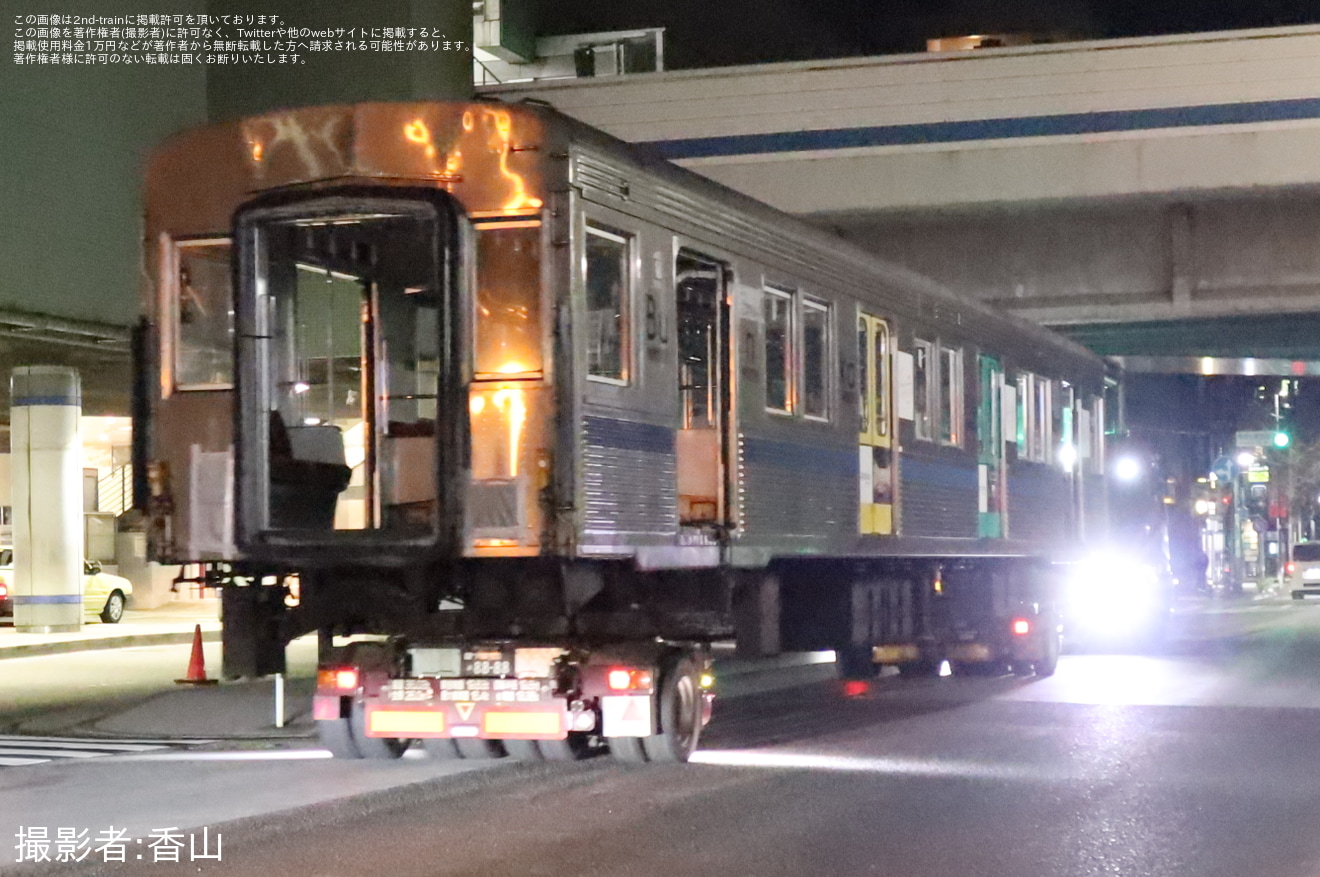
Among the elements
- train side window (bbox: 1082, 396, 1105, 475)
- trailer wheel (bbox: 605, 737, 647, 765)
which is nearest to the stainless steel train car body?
trailer wheel (bbox: 605, 737, 647, 765)

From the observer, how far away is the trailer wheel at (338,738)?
12555 mm

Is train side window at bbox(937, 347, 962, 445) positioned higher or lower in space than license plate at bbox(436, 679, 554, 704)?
higher

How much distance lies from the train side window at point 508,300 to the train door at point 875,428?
4700 millimetres

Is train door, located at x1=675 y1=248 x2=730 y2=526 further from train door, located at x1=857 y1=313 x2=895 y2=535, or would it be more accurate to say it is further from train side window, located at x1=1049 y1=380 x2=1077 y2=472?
train side window, located at x1=1049 y1=380 x2=1077 y2=472

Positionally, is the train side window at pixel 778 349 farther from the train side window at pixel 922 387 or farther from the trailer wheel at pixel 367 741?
the trailer wheel at pixel 367 741

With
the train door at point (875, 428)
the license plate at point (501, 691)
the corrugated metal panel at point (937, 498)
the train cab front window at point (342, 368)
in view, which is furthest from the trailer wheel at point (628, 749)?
the corrugated metal panel at point (937, 498)

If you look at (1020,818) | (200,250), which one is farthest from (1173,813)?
(200,250)

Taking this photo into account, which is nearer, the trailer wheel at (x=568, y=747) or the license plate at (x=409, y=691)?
the license plate at (x=409, y=691)

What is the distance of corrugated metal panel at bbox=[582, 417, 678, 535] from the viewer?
37.0 ft

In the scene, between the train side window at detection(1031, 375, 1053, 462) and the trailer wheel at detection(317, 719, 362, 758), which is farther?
the train side window at detection(1031, 375, 1053, 462)

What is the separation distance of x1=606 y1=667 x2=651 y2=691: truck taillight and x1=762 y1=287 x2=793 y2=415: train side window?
2420mm

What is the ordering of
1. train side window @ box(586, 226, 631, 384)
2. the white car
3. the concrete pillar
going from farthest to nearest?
the white car, the concrete pillar, train side window @ box(586, 226, 631, 384)

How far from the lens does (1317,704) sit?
18.0 m

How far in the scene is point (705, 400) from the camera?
13.1 m
